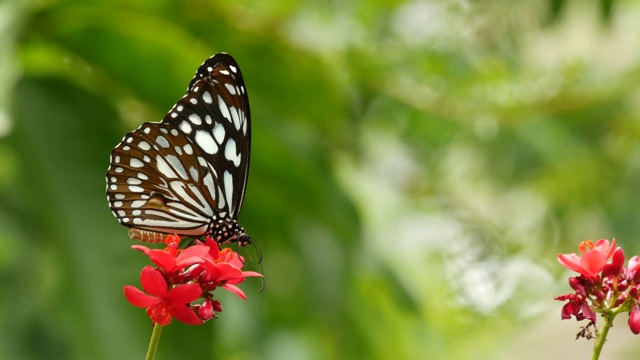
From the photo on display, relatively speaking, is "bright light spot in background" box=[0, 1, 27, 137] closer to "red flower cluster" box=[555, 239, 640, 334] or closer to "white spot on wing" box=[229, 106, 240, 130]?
"white spot on wing" box=[229, 106, 240, 130]

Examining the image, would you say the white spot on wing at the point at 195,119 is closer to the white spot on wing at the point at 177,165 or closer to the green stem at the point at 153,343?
the white spot on wing at the point at 177,165

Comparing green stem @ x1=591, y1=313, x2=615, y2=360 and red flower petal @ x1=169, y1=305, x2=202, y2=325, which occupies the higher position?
green stem @ x1=591, y1=313, x2=615, y2=360

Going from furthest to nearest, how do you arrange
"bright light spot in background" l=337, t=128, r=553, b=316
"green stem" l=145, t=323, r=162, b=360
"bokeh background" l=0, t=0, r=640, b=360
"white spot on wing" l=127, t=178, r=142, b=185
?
1. "bright light spot in background" l=337, t=128, r=553, b=316
2. "bokeh background" l=0, t=0, r=640, b=360
3. "white spot on wing" l=127, t=178, r=142, b=185
4. "green stem" l=145, t=323, r=162, b=360

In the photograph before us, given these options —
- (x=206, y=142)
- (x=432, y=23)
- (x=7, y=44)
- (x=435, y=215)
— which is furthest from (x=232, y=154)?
(x=435, y=215)

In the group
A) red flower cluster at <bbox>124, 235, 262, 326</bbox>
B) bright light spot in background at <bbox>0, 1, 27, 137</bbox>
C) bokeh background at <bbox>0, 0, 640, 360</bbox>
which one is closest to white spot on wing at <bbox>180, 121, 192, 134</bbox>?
red flower cluster at <bbox>124, 235, 262, 326</bbox>

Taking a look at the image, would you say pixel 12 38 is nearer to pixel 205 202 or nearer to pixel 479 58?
pixel 205 202

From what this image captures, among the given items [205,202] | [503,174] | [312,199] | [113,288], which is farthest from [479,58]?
[205,202]

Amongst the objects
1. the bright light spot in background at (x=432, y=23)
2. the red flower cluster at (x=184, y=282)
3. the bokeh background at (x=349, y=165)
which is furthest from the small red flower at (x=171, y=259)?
the bright light spot in background at (x=432, y=23)
